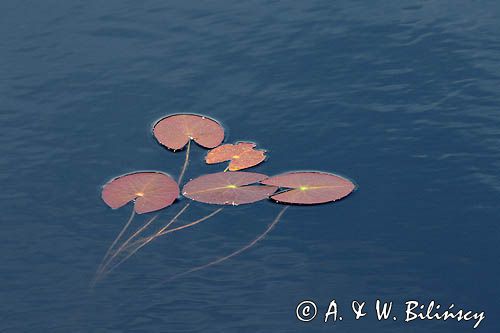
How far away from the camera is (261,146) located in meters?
18.5

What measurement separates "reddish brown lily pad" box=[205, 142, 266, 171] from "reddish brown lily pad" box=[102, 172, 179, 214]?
1.12 metres

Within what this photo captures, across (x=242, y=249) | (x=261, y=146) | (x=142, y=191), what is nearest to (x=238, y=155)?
(x=261, y=146)

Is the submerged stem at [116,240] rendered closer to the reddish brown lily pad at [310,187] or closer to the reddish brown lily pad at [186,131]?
the reddish brown lily pad at [186,131]

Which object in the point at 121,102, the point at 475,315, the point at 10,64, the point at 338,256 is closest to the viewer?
the point at 475,315

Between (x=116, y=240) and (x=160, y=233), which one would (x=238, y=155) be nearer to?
(x=160, y=233)

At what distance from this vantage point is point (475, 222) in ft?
53.7

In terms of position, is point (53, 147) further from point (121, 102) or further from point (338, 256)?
point (338, 256)

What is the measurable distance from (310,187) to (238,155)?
1.77 m

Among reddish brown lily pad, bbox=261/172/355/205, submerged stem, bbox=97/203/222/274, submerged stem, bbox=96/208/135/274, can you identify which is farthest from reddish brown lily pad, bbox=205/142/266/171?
submerged stem, bbox=96/208/135/274

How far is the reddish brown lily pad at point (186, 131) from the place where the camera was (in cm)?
1875

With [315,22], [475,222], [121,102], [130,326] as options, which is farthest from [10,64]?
[475,222]

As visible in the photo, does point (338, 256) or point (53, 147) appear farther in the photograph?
point (53, 147)

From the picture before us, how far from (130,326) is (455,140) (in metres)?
7.74

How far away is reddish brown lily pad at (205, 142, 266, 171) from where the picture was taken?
18000 mm
